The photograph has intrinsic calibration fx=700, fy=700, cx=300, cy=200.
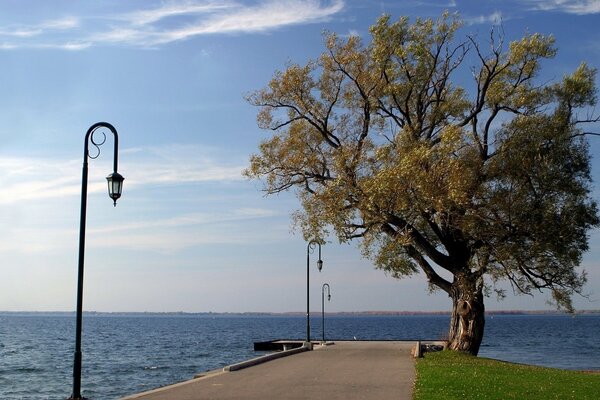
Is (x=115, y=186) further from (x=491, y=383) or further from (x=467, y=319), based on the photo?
(x=467, y=319)

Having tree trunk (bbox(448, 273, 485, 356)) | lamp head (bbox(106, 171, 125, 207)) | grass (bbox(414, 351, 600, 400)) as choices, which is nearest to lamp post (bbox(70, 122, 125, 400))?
lamp head (bbox(106, 171, 125, 207))

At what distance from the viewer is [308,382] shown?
20.9m

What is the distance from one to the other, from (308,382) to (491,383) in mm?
5376

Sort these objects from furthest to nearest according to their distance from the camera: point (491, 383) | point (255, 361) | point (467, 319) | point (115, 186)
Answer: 1. point (467, 319)
2. point (255, 361)
3. point (491, 383)
4. point (115, 186)

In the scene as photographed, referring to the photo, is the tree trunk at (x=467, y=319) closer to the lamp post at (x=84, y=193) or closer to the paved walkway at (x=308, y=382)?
the paved walkway at (x=308, y=382)

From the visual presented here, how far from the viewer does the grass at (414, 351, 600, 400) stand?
17953 millimetres

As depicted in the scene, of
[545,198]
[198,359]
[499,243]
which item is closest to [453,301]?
[499,243]

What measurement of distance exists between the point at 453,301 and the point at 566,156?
863 cm

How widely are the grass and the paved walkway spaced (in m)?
0.66

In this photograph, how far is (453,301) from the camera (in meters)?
33.6

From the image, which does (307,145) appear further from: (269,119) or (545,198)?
(545,198)

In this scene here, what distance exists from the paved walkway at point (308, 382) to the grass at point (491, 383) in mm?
662

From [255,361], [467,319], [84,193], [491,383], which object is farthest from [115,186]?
[467,319]

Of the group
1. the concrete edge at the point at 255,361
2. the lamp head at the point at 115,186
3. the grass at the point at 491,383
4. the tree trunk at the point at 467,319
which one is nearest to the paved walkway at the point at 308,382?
the concrete edge at the point at 255,361
